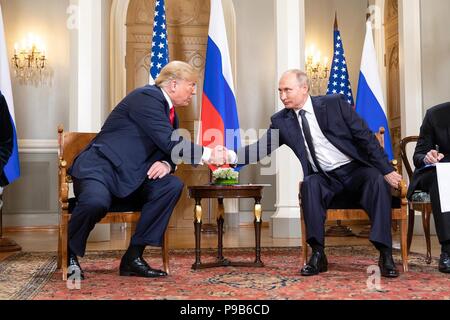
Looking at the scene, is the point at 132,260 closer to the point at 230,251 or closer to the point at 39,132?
the point at 230,251

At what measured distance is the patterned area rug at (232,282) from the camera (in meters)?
2.78

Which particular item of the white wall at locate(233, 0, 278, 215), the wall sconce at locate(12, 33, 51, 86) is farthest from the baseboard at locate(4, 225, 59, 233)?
the white wall at locate(233, 0, 278, 215)

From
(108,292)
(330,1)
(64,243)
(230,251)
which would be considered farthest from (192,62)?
(108,292)

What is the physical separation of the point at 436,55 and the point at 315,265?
148 inches

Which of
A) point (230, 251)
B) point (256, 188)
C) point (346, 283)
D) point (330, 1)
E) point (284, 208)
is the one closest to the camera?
point (346, 283)

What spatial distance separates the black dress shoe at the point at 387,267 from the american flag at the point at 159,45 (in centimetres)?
370

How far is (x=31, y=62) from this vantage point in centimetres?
723

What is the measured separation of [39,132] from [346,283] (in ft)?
17.1

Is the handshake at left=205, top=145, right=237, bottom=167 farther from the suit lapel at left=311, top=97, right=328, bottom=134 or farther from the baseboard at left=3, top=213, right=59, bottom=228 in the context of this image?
the baseboard at left=3, top=213, right=59, bottom=228

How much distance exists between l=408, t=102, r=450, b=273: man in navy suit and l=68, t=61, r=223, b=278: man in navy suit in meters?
1.34

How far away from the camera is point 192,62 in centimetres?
766

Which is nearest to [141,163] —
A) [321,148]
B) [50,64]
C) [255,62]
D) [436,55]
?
[321,148]

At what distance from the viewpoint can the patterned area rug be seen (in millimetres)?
2779

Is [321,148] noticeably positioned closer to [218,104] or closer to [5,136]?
[5,136]
